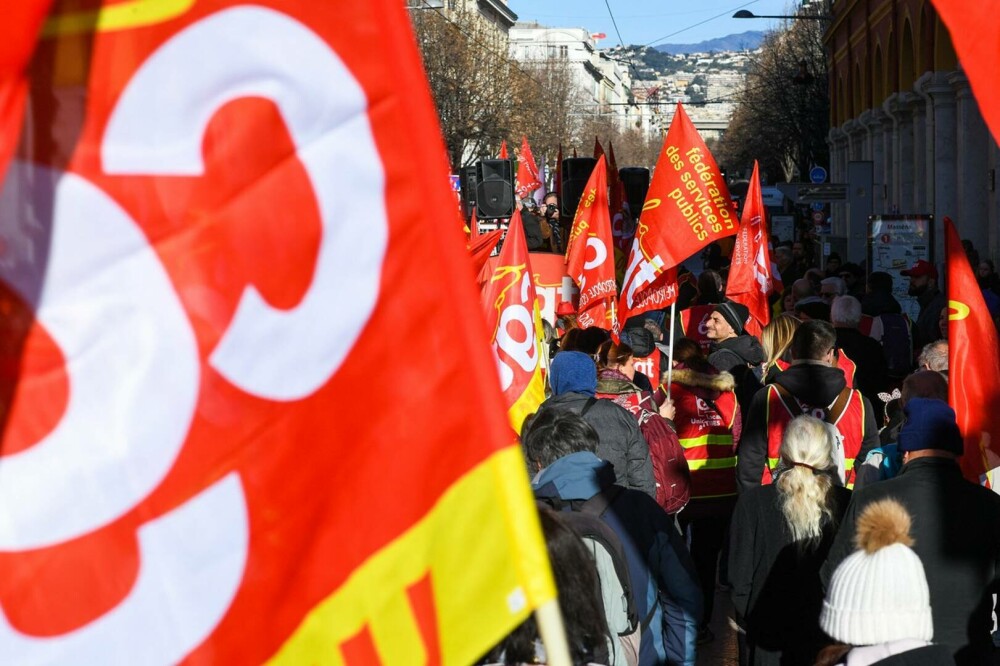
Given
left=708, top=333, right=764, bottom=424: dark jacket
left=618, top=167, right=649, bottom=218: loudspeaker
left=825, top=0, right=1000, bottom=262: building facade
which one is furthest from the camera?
left=618, top=167, right=649, bottom=218: loudspeaker

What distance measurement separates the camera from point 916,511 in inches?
192

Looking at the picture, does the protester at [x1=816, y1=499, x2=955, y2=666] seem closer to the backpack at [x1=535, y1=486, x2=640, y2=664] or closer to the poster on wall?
the backpack at [x1=535, y1=486, x2=640, y2=664]

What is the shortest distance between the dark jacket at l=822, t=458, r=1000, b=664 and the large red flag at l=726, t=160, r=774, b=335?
6.69 meters

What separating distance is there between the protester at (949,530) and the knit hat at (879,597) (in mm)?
1006

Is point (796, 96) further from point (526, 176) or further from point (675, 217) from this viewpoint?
point (675, 217)

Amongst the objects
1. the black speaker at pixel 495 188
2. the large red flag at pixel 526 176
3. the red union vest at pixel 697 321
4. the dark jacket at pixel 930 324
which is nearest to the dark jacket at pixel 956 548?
the red union vest at pixel 697 321

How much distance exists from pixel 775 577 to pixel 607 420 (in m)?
1.12

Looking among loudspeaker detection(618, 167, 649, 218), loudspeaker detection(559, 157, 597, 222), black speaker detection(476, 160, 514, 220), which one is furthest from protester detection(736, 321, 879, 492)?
loudspeaker detection(618, 167, 649, 218)

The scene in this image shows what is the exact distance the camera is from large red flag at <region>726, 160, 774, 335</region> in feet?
38.1

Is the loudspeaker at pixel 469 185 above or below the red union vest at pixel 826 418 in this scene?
above

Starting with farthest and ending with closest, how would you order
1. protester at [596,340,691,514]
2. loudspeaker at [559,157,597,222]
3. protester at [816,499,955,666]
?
loudspeaker at [559,157,597,222] < protester at [596,340,691,514] < protester at [816,499,955,666]

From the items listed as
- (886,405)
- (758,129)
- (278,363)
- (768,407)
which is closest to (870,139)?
(886,405)

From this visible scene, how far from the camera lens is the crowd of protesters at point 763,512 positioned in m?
3.64

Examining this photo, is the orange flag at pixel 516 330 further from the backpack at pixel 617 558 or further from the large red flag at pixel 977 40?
the large red flag at pixel 977 40
